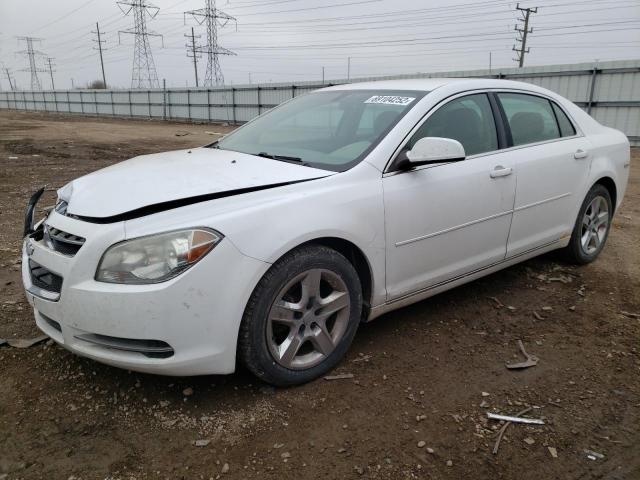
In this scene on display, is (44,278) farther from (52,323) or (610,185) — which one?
(610,185)

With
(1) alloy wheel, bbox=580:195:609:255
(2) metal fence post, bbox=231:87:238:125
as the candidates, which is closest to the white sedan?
(1) alloy wheel, bbox=580:195:609:255

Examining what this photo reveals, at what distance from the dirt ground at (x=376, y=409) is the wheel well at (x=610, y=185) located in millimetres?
1356

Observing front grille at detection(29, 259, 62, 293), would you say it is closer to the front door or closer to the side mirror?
the front door

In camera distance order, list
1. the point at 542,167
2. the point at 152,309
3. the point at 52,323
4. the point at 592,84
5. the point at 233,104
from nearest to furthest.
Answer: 1. the point at 152,309
2. the point at 52,323
3. the point at 542,167
4. the point at 592,84
5. the point at 233,104

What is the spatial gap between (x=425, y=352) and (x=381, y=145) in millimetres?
1274

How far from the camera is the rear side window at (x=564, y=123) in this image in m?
4.29

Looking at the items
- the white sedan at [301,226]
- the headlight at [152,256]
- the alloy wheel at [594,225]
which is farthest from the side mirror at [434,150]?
the alloy wheel at [594,225]

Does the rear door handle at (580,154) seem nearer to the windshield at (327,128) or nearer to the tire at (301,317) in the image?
the windshield at (327,128)

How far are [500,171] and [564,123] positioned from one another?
49.1 inches

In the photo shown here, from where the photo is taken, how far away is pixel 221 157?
3.39 meters

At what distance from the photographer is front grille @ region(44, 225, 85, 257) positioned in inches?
95.2

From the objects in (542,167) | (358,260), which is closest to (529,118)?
(542,167)

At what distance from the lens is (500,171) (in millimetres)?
3529

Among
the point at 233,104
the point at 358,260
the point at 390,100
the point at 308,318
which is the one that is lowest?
the point at 233,104
